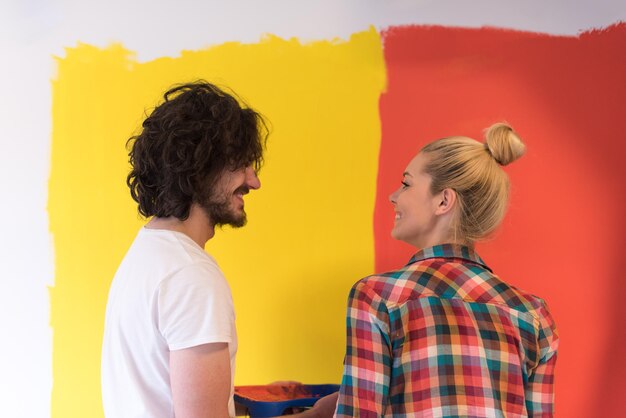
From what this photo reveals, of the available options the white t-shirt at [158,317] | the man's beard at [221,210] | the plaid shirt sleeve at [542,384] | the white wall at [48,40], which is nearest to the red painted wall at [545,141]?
the white wall at [48,40]

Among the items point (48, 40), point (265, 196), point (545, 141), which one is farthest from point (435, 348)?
point (48, 40)

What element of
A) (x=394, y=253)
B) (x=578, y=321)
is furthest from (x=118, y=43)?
(x=578, y=321)

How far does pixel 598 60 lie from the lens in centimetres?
183

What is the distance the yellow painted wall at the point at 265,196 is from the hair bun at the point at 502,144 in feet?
1.55

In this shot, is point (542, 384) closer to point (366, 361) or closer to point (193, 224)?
point (366, 361)

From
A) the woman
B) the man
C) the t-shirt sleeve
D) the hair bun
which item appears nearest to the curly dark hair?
the man

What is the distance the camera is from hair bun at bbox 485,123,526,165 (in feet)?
4.47

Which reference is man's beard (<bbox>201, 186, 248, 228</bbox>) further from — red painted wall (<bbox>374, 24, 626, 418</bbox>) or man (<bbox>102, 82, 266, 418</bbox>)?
red painted wall (<bbox>374, 24, 626, 418</bbox>)

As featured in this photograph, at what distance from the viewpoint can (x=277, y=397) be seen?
1438mm

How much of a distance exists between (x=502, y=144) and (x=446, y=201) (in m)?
0.16

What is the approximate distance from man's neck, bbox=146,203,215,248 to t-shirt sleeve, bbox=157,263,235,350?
0.12 metres

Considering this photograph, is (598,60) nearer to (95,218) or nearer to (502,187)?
(502,187)

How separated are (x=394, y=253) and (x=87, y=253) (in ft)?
2.53

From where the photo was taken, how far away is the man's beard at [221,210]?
119cm
